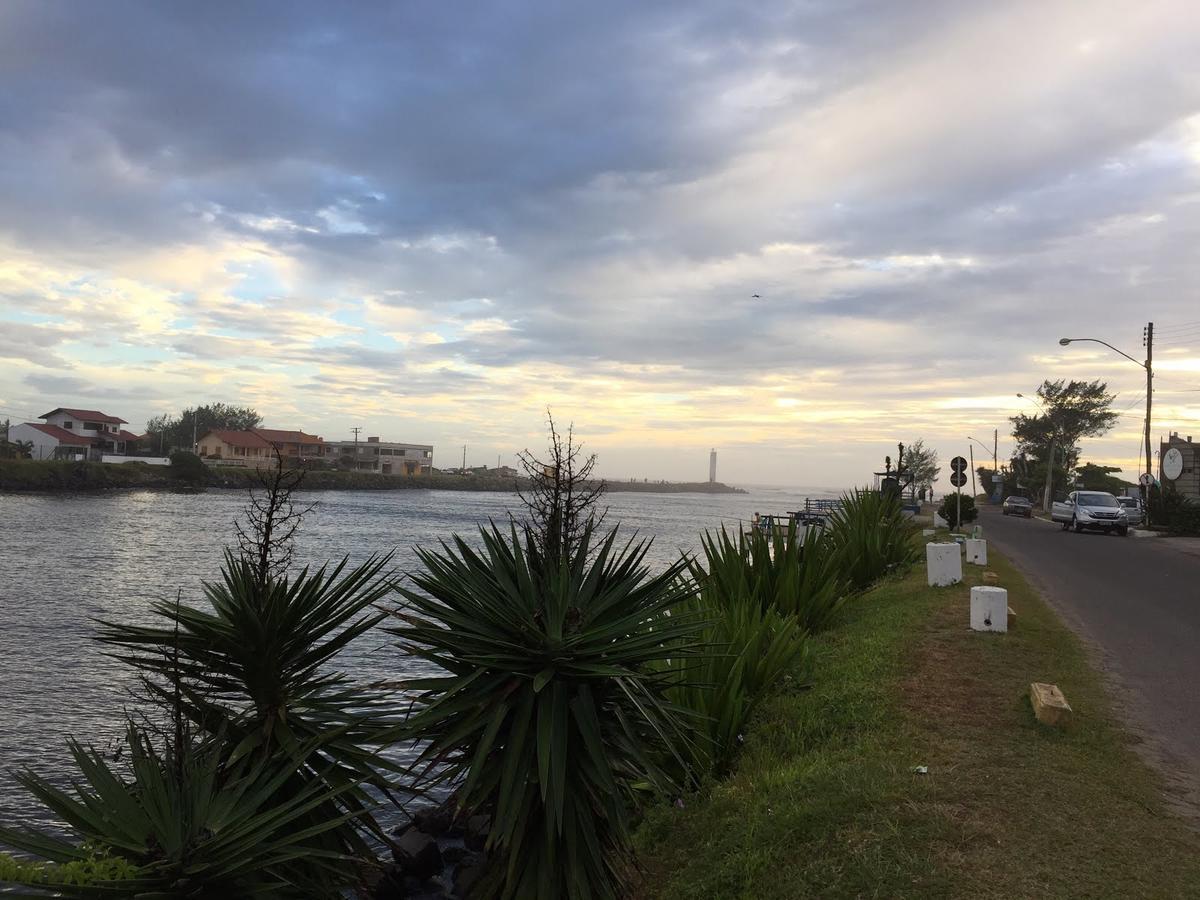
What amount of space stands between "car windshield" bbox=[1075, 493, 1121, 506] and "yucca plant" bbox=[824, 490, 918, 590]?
19548 mm

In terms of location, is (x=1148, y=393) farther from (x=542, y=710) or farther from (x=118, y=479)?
(x=118, y=479)

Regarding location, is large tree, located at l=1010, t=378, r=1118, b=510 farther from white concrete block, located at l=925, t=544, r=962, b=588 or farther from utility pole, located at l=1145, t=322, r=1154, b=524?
white concrete block, located at l=925, t=544, r=962, b=588

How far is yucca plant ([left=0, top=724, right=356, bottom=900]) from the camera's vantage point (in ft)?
10.4

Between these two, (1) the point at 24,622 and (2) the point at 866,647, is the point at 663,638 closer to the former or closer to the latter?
(2) the point at 866,647

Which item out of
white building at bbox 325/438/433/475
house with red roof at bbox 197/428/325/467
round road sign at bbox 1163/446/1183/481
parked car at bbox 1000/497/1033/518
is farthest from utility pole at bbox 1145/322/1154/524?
white building at bbox 325/438/433/475

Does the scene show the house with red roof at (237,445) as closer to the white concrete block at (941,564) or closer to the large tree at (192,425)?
the large tree at (192,425)

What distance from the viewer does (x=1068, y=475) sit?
2904 inches

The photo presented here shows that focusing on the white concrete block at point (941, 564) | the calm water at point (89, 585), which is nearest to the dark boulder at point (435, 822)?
the calm water at point (89, 585)

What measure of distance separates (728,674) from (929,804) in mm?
2140

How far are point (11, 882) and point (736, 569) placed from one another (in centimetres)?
759

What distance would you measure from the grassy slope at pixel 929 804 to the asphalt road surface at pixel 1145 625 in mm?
287

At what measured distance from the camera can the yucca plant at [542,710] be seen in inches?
163

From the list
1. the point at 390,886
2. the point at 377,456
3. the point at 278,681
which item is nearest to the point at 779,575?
the point at 390,886

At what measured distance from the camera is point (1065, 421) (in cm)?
7294
